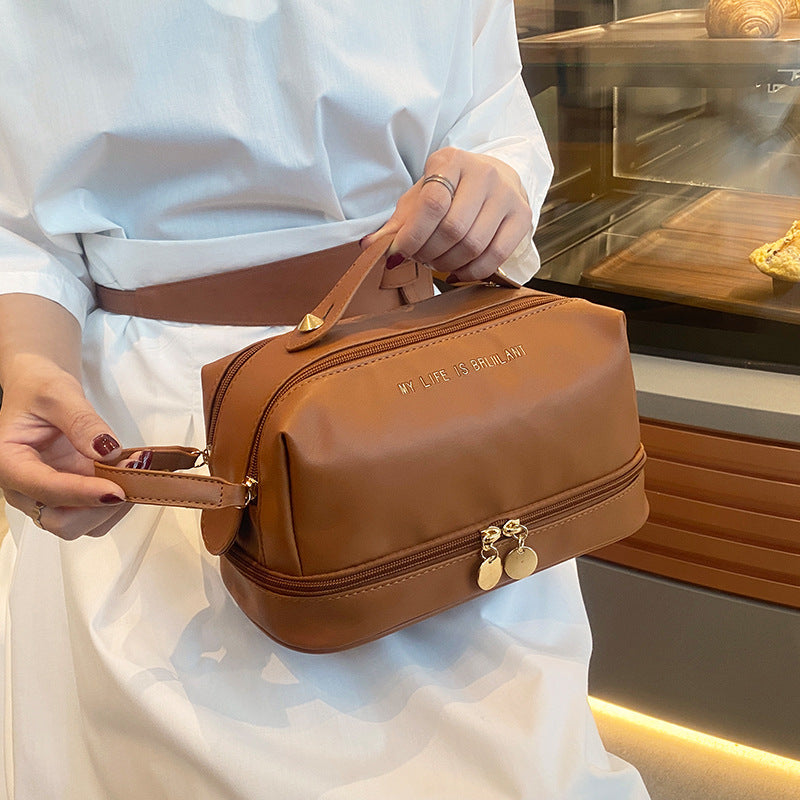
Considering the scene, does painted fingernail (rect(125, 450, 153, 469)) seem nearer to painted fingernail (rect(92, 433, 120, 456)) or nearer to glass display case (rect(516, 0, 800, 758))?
painted fingernail (rect(92, 433, 120, 456))

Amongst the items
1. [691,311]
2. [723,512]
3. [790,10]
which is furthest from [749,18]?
[723,512]

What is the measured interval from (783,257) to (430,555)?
29.8 inches

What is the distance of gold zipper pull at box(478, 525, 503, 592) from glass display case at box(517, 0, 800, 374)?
2.18 ft

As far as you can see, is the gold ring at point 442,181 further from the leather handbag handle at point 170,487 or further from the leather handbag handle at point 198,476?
the leather handbag handle at point 170,487

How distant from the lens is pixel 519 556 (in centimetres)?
54

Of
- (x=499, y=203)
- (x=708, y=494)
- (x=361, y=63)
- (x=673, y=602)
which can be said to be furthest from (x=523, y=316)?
(x=673, y=602)

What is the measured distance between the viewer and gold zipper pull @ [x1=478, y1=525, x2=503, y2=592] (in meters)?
0.52

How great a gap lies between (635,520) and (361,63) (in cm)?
40

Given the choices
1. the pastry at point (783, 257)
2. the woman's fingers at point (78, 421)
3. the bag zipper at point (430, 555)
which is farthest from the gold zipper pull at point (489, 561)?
the pastry at point (783, 257)

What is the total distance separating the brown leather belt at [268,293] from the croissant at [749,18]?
0.63m

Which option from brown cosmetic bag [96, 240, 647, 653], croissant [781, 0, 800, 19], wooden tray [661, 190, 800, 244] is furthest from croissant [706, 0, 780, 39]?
brown cosmetic bag [96, 240, 647, 653]

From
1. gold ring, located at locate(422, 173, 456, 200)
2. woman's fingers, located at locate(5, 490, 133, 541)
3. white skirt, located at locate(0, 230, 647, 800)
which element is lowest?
white skirt, located at locate(0, 230, 647, 800)

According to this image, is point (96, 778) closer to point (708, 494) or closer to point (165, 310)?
point (165, 310)

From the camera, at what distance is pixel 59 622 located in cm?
59
